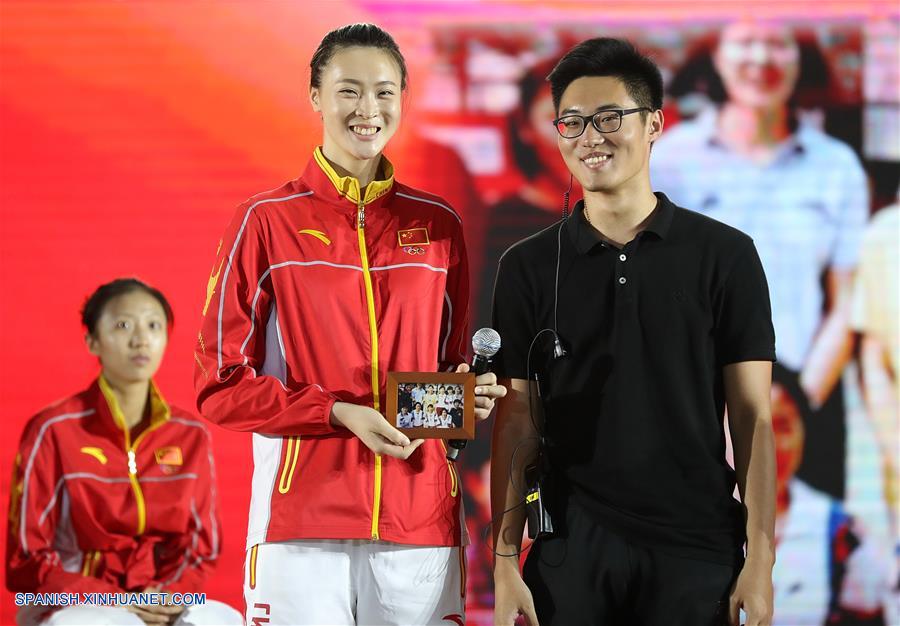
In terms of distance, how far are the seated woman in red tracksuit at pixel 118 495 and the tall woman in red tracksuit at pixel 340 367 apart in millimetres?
1287

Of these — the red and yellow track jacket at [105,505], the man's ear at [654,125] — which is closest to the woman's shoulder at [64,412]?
the red and yellow track jacket at [105,505]

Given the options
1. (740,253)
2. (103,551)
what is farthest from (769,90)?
(103,551)

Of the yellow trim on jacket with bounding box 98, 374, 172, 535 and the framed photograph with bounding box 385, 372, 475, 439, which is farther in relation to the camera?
the yellow trim on jacket with bounding box 98, 374, 172, 535

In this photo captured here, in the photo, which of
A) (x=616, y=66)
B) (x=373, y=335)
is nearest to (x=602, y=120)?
(x=616, y=66)

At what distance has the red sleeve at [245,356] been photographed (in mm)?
1955

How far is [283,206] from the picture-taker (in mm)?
2107

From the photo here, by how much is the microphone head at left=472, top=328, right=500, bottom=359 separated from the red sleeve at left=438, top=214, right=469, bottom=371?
0.16m

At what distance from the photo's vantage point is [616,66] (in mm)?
2096

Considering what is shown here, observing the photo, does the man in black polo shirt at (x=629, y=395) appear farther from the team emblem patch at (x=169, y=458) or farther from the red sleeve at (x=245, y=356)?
the team emblem patch at (x=169, y=458)

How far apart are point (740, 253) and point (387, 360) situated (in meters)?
0.72

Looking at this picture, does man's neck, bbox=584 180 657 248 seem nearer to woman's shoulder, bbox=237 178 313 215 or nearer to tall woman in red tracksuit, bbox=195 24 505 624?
tall woman in red tracksuit, bbox=195 24 505 624

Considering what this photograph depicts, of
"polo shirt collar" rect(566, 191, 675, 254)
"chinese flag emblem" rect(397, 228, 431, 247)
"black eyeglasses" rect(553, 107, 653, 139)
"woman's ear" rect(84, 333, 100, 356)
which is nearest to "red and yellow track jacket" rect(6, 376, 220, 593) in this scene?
"woman's ear" rect(84, 333, 100, 356)

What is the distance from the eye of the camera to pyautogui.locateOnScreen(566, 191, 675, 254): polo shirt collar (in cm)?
→ 205

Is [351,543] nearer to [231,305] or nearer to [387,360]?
[387,360]
